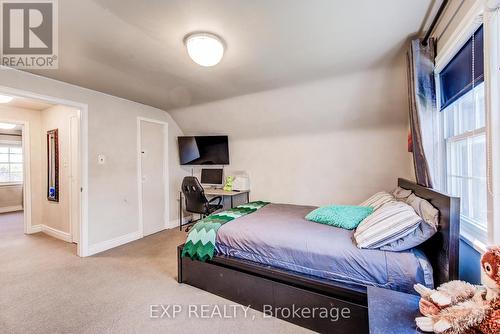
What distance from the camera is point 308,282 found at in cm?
166

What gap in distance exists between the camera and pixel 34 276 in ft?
8.20

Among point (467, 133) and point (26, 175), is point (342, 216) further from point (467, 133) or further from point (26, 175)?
point (26, 175)

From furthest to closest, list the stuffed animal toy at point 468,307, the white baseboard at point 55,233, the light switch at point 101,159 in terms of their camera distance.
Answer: the white baseboard at point 55,233 < the light switch at point 101,159 < the stuffed animal toy at point 468,307

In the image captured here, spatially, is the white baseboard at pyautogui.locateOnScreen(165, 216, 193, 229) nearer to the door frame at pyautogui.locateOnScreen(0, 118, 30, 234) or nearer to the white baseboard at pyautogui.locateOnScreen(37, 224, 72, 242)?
the white baseboard at pyautogui.locateOnScreen(37, 224, 72, 242)

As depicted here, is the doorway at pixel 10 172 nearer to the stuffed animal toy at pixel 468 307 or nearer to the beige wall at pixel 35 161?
the beige wall at pixel 35 161

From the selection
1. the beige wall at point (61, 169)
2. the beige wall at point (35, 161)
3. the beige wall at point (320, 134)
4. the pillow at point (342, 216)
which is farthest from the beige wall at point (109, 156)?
the pillow at point (342, 216)

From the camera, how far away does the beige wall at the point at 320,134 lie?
274 cm

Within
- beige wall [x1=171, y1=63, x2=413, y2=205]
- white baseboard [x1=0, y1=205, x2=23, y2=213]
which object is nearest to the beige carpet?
beige wall [x1=171, y1=63, x2=413, y2=205]

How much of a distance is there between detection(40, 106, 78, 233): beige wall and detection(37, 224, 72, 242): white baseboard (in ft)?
0.16

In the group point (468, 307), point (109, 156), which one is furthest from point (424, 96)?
point (109, 156)

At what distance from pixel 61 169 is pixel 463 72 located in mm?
5312

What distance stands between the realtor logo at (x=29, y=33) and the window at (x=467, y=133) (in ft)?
8.82

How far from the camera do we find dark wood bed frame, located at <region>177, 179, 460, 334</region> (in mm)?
1335

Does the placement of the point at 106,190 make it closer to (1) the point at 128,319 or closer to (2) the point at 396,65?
(1) the point at 128,319
